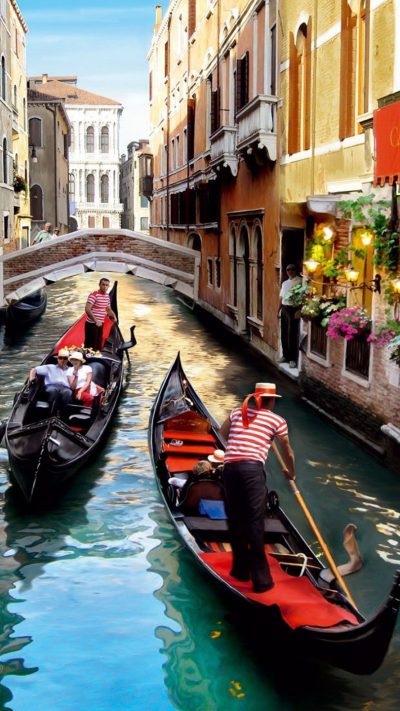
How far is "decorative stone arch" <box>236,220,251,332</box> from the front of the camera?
13102 millimetres

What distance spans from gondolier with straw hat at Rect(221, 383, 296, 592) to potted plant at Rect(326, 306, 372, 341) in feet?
10.1

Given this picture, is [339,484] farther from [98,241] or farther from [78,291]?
[78,291]

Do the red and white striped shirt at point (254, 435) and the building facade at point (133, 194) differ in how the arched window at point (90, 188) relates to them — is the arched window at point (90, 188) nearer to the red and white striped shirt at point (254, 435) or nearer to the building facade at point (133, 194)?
the building facade at point (133, 194)

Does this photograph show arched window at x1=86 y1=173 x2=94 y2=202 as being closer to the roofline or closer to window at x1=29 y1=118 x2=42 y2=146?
window at x1=29 y1=118 x2=42 y2=146

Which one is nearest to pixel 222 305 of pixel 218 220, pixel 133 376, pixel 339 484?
pixel 218 220

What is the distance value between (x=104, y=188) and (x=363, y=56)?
41.7 metres

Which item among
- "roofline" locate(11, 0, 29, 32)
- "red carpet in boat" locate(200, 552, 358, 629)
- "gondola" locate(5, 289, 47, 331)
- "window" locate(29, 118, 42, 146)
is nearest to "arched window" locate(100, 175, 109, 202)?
"window" locate(29, 118, 42, 146)

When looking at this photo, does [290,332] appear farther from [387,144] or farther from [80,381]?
[387,144]

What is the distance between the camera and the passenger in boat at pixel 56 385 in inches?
274

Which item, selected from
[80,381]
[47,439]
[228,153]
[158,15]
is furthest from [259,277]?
[158,15]

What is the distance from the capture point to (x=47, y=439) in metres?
5.91

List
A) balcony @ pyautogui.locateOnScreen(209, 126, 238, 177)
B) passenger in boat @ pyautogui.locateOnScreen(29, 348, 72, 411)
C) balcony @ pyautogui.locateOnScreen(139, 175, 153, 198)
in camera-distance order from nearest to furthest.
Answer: passenger in boat @ pyautogui.locateOnScreen(29, 348, 72, 411)
balcony @ pyautogui.locateOnScreen(209, 126, 238, 177)
balcony @ pyautogui.locateOnScreen(139, 175, 153, 198)

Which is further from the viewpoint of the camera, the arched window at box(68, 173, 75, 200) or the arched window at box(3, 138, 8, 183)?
the arched window at box(68, 173, 75, 200)

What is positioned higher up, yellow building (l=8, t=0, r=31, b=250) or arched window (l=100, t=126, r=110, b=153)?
arched window (l=100, t=126, r=110, b=153)
